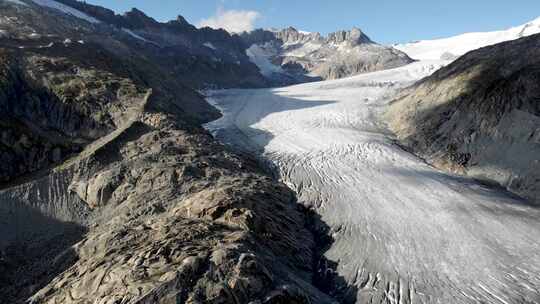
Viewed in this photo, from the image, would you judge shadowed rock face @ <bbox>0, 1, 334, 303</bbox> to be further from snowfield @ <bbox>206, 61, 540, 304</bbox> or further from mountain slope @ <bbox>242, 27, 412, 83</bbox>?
mountain slope @ <bbox>242, 27, 412, 83</bbox>

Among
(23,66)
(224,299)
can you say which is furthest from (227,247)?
(23,66)

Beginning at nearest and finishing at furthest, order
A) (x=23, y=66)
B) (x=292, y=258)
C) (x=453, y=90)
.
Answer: (x=292, y=258) → (x=23, y=66) → (x=453, y=90)

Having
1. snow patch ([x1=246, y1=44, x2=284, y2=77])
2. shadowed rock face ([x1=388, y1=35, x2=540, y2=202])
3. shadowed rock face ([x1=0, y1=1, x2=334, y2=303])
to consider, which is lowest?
snow patch ([x1=246, y1=44, x2=284, y2=77])

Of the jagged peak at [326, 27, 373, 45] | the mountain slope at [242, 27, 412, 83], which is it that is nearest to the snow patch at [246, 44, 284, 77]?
the mountain slope at [242, 27, 412, 83]

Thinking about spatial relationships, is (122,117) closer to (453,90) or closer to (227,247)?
(227,247)

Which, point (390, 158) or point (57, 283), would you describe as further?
point (390, 158)

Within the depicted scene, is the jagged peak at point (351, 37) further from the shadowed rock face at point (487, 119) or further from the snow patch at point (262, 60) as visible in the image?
the shadowed rock face at point (487, 119)
